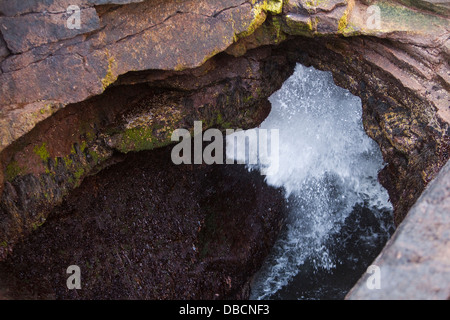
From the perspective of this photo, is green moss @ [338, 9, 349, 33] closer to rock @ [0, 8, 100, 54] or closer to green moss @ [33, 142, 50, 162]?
rock @ [0, 8, 100, 54]

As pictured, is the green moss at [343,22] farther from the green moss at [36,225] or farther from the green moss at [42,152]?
the green moss at [36,225]

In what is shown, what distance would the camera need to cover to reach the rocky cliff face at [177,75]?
363 cm

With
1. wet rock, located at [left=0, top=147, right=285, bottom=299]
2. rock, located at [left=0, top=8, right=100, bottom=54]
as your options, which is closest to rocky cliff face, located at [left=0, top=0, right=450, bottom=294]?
rock, located at [left=0, top=8, right=100, bottom=54]

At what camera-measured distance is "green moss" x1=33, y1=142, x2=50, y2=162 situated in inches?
160

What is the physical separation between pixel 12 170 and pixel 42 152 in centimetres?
27

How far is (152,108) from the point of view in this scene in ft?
14.8

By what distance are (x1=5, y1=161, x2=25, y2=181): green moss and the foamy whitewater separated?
2.15 meters

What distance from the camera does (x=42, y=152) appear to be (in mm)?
4105

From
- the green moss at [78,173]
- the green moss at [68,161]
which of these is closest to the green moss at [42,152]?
the green moss at [68,161]

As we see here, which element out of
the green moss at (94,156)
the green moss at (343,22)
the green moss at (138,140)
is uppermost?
the green moss at (343,22)

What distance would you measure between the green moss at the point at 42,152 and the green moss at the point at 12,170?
18 centimetres

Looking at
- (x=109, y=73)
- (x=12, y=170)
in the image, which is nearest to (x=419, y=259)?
(x=109, y=73)

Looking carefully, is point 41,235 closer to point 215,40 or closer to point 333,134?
point 215,40
